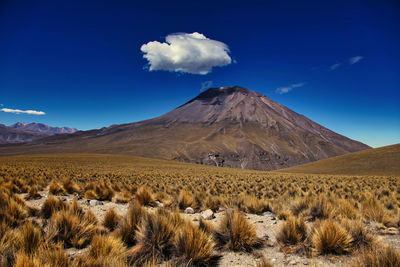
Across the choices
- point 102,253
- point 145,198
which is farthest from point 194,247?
point 145,198

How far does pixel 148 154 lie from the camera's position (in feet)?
339

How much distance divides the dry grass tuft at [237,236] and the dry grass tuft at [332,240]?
102cm

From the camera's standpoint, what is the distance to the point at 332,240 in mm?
3314

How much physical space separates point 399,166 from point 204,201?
54.9 meters

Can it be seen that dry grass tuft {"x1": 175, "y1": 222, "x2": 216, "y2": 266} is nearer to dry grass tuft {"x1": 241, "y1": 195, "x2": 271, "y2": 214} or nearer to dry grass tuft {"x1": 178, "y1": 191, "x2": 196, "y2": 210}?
dry grass tuft {"x1": 241, "y1": 195, "x2": 271, "y2": 214}

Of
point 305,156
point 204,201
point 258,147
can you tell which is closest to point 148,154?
point 258,147

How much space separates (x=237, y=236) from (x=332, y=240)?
159cm

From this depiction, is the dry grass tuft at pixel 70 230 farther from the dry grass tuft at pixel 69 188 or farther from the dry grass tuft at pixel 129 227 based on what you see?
the dry grass tuft at pixel 69 188

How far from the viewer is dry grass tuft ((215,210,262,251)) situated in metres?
3.59

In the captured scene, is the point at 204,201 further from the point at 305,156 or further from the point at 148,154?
the point at 305,156

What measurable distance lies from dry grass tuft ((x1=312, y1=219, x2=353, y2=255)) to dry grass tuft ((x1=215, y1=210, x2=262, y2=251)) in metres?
1.02

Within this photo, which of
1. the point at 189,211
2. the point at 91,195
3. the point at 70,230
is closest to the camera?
the point at 70,230

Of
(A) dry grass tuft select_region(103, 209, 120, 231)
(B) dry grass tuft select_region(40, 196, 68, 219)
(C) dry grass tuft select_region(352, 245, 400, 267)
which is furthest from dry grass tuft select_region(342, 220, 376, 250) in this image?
(B) dry grass tuft select_region(40, 196, 68, 219)

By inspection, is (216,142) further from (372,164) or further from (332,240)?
(332,240)
